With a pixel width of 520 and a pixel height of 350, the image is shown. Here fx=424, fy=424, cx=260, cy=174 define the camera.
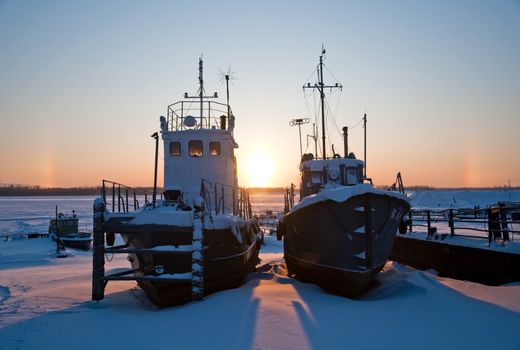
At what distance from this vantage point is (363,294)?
424 inches

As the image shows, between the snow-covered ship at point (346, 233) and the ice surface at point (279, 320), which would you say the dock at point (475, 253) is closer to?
the ice surface at point (279, 320)

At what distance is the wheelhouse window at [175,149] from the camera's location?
14633 millimetres

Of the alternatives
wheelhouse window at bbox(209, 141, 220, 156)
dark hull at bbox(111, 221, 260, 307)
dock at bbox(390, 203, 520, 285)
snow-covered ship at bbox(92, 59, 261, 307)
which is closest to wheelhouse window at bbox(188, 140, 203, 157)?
wheelhouse window at bbox(209, 141, 220, 156)

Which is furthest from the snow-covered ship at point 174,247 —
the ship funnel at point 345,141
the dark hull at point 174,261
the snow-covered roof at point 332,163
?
the ship funnel at point 345,141

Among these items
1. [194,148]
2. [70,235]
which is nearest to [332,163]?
[194,148]

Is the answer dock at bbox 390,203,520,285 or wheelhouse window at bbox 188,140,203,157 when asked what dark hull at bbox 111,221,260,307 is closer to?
wheelhouse window at bbox 188,140,203,157

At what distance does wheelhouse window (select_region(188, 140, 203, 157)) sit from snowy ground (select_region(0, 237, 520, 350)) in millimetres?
5573

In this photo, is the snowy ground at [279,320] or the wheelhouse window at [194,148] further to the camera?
the wheelhouse window at [194,148]

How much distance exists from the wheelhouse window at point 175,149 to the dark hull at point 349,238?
17.1ft

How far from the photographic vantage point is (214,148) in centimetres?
1473

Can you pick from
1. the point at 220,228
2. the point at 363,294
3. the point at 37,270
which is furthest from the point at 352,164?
the point at 37,270

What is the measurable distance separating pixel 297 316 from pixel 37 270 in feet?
47.0

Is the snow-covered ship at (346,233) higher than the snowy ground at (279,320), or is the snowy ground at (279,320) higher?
the snow-covered ship at (346,233)

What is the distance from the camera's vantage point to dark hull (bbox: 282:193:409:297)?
986 centimetres
